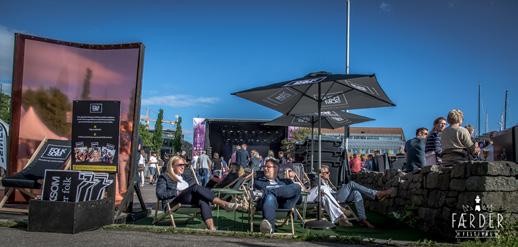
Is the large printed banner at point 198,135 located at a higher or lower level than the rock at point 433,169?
higher

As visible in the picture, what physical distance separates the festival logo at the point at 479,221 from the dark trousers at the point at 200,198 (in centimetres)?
315

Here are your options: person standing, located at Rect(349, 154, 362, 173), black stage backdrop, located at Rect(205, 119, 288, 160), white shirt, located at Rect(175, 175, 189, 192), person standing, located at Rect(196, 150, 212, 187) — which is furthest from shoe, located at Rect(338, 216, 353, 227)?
black stage backdrop, located at Rect(205, 119, 288, 160)

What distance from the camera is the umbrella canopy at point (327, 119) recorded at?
11.6 meters

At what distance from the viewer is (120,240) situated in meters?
5.03

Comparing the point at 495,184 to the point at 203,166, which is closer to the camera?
the point at 495,184

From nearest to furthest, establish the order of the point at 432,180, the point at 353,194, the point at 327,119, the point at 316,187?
the point at 432,180, the point at 353,194, the point at 316,187, the point at 327,119

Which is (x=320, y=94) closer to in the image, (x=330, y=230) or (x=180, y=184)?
(x=330, y=230)

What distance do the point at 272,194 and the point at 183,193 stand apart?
1.25 meters

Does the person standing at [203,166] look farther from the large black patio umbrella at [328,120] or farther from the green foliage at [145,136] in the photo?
the green foliage at [145,136]

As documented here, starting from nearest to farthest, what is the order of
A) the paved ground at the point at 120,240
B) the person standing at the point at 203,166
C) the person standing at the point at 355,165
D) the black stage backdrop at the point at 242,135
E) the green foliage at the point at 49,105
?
the paved ground at the point at 120,240 → the green foliage at the point at 49,105 → the person standing at the point at 355,165 → the person standing at the point at 203,166 → the black stage backdrop at the point at 242,135

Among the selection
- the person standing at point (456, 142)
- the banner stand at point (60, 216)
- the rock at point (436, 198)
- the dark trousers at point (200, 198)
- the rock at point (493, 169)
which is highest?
the person standing at point (456, 142)

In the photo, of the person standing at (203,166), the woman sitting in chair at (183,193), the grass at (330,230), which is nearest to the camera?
the grass at (330,230)

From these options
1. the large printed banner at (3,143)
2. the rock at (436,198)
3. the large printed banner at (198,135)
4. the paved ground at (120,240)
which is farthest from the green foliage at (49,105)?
the large printed banner at (198,135)

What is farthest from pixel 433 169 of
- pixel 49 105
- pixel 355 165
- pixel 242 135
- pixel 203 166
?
pixel 242 135
